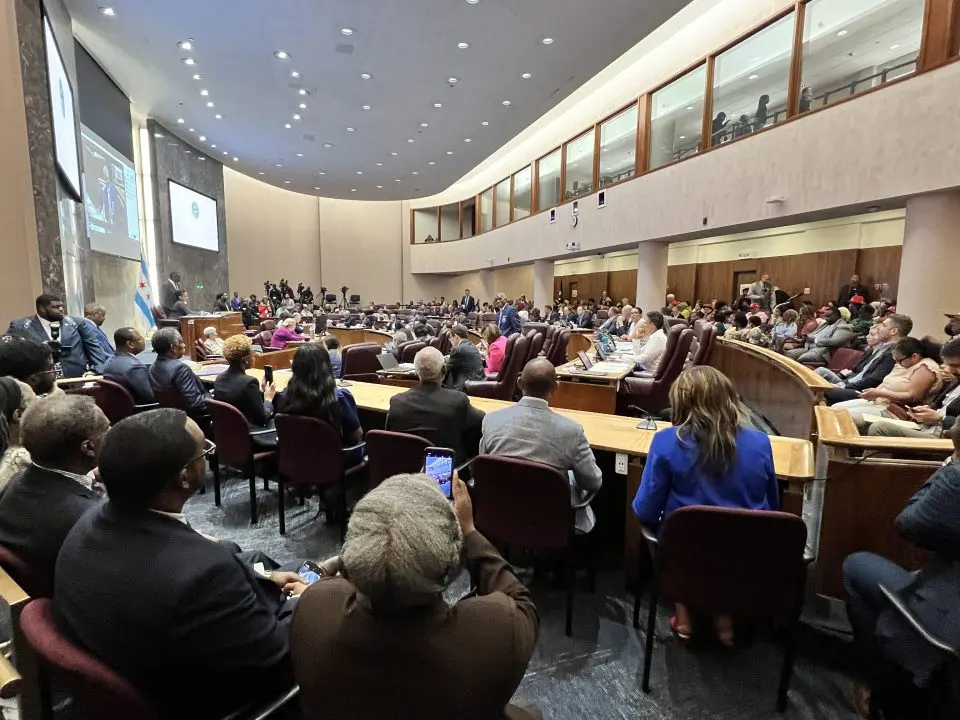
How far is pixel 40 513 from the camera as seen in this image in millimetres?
1519

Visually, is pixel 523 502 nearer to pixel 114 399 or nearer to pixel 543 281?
pixel 114 399

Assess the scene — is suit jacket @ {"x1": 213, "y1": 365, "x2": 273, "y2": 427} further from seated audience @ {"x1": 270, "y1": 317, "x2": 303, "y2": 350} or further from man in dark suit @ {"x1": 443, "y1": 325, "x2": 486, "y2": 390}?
seated audience @ {"x1": 270, "y1": 317, "x2": 303, "y2": 350}

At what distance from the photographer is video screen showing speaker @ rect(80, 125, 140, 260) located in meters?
8.30

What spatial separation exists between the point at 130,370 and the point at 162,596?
141 inches

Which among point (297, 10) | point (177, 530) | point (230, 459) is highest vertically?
point (297, 10)

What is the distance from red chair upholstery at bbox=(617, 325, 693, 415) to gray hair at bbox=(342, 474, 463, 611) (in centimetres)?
504

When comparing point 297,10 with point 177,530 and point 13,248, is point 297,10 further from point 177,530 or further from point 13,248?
point 177,530

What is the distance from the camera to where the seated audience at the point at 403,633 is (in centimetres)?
89

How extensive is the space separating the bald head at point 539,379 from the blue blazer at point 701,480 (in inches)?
23.7

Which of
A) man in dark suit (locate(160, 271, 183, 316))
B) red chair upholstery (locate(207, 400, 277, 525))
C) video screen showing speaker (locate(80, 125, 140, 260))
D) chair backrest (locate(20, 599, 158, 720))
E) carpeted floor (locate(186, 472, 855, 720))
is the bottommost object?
carpeted floor (locate(186, 472, 855, 720))

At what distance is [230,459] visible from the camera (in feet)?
11.0

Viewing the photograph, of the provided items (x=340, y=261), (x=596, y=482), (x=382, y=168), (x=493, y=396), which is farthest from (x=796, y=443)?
(x=340, y=261)

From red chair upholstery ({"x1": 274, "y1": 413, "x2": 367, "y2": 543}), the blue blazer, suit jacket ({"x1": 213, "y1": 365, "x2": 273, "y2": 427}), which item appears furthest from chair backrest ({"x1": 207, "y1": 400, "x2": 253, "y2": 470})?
the blue blazer

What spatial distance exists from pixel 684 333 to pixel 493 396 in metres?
2.23
